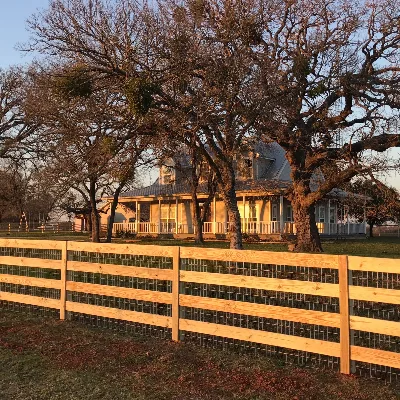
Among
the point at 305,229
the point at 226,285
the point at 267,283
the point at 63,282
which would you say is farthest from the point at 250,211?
the point at 267,283

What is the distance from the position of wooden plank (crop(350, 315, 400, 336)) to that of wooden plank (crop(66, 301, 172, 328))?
2679 mm

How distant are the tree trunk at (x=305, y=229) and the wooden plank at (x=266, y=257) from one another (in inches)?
633

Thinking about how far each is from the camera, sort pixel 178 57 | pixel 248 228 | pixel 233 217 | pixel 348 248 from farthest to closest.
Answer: pixel 248 228
pixel 348 248
pixel 233 217
pixel 178 57

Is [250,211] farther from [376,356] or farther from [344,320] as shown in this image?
[376,356]

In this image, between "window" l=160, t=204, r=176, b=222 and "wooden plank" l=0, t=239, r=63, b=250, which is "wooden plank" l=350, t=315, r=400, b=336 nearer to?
"wooden plank" l=0, t=239, r=63, b=250

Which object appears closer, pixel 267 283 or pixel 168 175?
pixel 267 283

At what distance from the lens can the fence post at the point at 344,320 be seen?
553cm

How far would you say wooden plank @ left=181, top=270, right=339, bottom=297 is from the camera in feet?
18.9

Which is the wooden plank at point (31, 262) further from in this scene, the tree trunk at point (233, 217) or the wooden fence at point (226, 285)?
the tree trunk at point (233, 217)

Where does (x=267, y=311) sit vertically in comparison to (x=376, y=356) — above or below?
above

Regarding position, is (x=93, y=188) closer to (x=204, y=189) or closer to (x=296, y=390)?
(x=204, y=189)

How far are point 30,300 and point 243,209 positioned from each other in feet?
96.7

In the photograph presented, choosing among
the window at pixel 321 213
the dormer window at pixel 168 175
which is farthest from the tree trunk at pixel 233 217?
the window at pixel 321 213

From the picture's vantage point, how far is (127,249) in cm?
779
